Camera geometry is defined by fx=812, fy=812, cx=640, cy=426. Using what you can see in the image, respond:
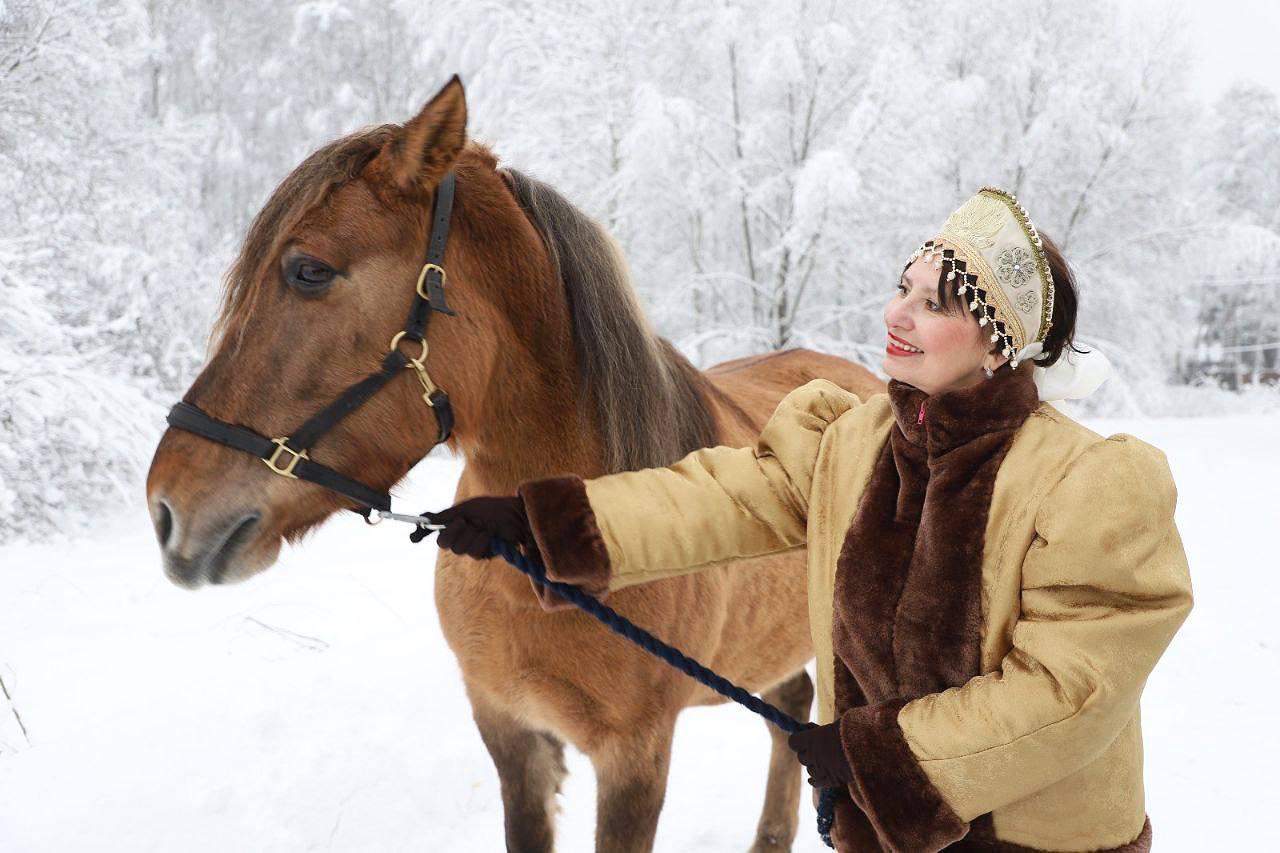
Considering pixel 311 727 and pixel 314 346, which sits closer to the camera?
pixel 314 346

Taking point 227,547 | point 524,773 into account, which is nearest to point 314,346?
point 227,547

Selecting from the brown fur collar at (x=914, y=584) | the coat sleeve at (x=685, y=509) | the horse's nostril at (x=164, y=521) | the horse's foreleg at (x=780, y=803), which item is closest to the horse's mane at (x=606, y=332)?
the coat sleeve at (x=685, y=509)

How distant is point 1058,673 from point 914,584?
9.4 inches

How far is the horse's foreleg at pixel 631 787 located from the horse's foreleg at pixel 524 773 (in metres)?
0.29

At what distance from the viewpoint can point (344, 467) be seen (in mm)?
1507

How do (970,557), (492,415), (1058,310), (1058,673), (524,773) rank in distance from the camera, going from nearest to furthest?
(1058,673), (970,557), (1058,310), (492,415), (524,773)

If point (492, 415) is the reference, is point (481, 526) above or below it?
below

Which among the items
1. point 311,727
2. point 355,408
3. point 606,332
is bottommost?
point 311,727

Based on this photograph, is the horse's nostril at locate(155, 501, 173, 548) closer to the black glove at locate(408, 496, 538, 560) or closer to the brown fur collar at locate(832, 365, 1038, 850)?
the black glove at locate(408, 496, 538, 560)

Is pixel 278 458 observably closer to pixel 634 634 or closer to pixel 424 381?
pixel 424 381

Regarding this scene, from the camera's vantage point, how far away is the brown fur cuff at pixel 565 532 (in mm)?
1460

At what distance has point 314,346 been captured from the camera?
1.47 metres

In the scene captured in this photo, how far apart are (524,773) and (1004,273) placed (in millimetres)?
1808

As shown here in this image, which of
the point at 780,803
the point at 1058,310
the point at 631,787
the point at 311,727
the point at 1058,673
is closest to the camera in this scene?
the point at 1058,673
